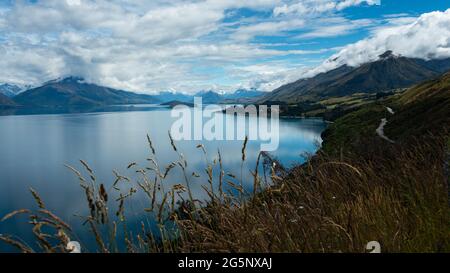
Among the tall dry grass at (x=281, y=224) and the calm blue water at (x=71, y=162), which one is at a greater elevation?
the tall dry grass at (x=281, y=224)

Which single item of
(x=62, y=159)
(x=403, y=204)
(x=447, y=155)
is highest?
(x=447, y=155)

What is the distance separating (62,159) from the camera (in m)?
103

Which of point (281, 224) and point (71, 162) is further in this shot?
point (71, 162)

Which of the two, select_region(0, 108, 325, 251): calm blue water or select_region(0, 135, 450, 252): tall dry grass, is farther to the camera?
select_region(0, 108, 325, 251): calm blue water

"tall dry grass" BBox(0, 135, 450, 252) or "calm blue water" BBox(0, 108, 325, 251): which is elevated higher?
"tall dry grass" BBox(0, 135, 450, 252)

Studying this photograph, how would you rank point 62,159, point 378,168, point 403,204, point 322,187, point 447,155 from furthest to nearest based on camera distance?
point 62,159
point 378,168
point 447,155
point 322,187
point 403,204

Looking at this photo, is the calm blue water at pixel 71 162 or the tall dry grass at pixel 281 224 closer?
the tall dry grass at pixel 281 224

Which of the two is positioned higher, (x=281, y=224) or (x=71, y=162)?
(x=281, y=224)
